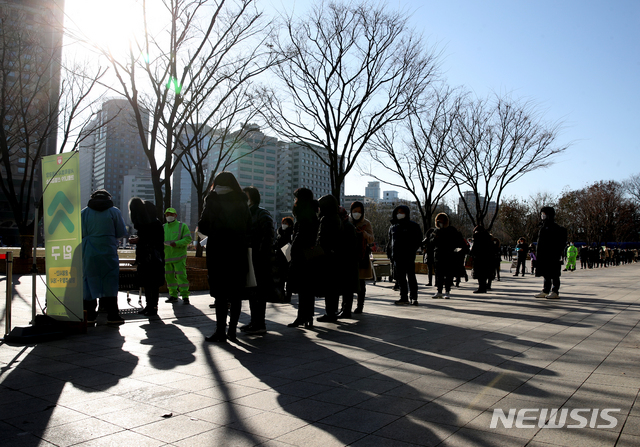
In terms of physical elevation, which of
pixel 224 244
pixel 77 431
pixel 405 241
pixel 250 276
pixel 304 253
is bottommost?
pixel 77 431

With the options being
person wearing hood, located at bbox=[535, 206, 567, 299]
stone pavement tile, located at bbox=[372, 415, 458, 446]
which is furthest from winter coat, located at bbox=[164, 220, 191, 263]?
person wearing hood, located at bbox=[535, 206, 567, 299]

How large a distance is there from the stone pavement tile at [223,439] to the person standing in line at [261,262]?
329 cm

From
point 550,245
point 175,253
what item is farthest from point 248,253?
point 550,245

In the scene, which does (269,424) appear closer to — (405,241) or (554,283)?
(405,241)

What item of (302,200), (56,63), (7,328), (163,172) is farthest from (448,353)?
(56,63)

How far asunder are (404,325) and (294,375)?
310 centimetres

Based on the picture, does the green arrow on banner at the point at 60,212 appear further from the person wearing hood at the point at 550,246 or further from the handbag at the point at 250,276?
the person wearing hood at the point at 550,246

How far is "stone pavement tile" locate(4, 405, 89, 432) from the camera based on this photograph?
9.78ft

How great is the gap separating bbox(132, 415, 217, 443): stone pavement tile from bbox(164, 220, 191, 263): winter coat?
20.7ft

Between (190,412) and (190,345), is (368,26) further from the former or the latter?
(190,412)

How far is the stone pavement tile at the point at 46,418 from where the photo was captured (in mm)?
2980

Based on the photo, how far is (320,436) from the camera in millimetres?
2834

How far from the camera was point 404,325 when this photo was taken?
6973 millimetres

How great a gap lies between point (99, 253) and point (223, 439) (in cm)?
465
